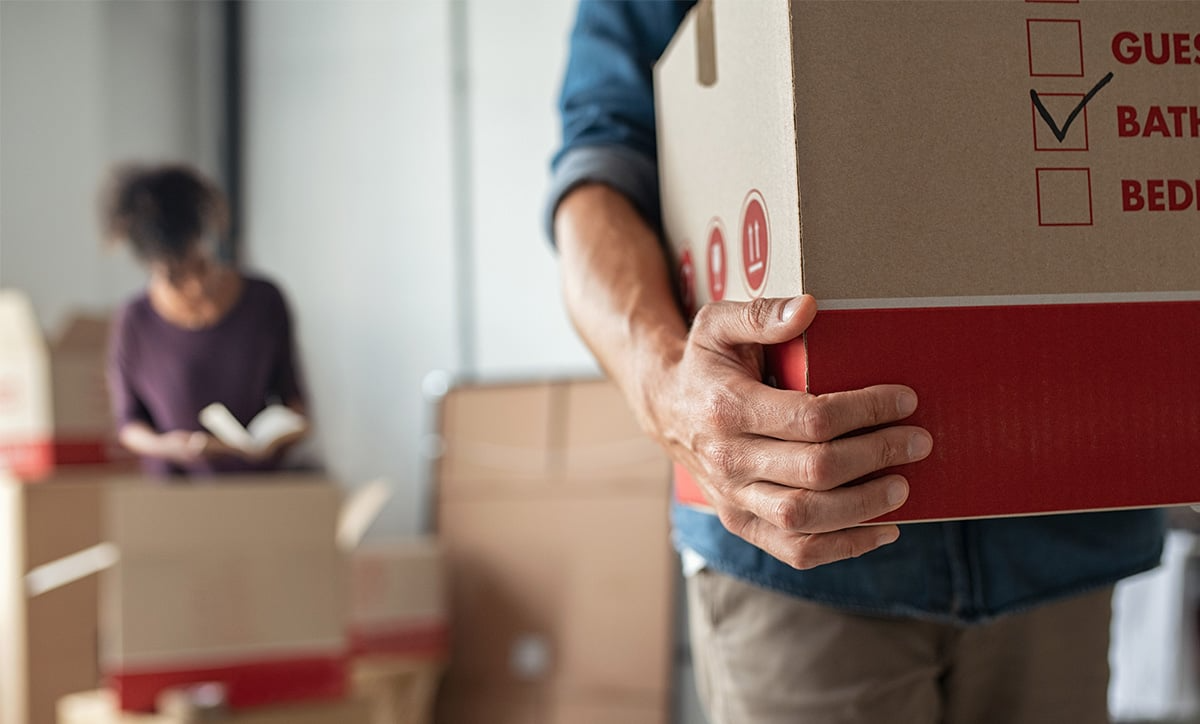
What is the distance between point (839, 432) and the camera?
1.53 feet

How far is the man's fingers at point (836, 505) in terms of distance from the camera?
47 cm

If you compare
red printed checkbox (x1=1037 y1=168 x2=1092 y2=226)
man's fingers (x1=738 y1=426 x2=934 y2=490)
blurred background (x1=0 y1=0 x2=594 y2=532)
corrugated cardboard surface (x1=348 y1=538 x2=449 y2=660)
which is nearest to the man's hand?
man's fingers (x1=738 y1=426 x2=934 y2=490)

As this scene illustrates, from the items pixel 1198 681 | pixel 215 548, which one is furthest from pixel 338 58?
pixel 1198 681

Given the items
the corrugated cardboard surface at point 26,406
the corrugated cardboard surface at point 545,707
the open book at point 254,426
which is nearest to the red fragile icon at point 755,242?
the open book at point 254,426

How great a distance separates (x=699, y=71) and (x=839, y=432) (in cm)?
27

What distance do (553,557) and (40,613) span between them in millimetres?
1090

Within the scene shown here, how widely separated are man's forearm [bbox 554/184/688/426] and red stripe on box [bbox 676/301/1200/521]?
0.13 metres

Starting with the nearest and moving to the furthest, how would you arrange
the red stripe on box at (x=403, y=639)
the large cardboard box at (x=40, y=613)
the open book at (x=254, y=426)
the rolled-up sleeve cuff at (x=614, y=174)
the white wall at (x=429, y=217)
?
1. the rolled-up sleeve cuff at (x=614, y=174)
2. the open book at (x=254, y=426)
3. the large cardboard box at (x=40, y=613)
4. the red stripe on box at (x=403, y=639)
5. the white wall at (x=429, y=217)

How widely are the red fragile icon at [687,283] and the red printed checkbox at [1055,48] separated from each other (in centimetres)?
25

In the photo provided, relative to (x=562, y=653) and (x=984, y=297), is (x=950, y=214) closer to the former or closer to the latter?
(x=984, y=297)

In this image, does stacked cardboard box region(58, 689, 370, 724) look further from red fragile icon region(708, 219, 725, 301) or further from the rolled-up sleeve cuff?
red fragile icon region(708, 219, 725, 301)

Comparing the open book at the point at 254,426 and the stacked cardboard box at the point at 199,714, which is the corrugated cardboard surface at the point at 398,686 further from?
the open book at the point at 254,426

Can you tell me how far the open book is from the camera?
1044 millimetres

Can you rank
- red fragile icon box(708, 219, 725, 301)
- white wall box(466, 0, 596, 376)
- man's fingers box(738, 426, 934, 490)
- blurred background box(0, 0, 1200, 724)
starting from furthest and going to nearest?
white wall box(466, 0, 596, 376)
blurred background box(0, 0, 1200, 724)
red fragile icon box(708, 219, 725, 301)
man's fingers box(738, 426, 934, 490)
